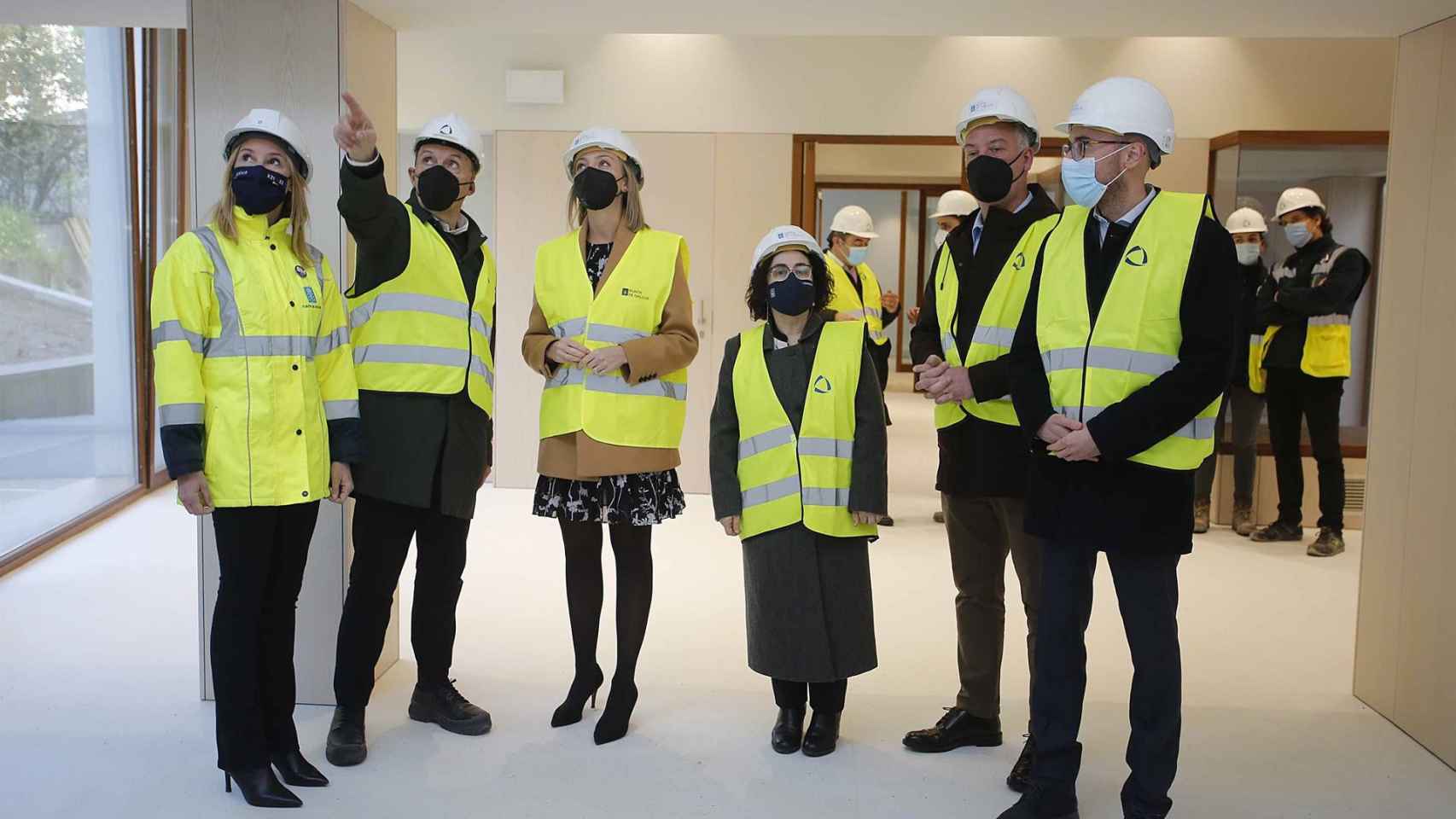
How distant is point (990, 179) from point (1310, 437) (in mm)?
4108

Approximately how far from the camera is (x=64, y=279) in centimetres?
588

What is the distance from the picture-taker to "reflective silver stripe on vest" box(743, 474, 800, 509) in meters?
3.21

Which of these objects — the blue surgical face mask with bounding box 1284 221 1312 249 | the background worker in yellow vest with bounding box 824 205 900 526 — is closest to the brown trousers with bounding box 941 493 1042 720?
the background worker in yellow vest with bounding box 824 205 900 526

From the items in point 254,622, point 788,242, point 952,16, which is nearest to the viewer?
point 254,622

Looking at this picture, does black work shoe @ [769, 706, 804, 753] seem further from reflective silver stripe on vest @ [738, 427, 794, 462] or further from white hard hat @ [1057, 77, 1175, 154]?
white hard hat @ [1057, 77, 1175, 154]

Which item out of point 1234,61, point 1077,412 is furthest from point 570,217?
point 1234,61

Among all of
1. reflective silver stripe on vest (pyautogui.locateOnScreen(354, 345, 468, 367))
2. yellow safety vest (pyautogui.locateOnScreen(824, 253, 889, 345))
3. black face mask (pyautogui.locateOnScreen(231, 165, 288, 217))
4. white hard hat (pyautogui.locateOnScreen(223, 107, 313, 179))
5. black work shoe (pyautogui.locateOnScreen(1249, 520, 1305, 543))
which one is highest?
white hard hat (pyautogui.locateOnScreen(223, 107, 313, 179))

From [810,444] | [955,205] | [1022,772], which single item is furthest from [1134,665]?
[955,205]

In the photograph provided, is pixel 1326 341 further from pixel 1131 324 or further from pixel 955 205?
pixel 1131 324

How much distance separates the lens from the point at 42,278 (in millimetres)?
5613

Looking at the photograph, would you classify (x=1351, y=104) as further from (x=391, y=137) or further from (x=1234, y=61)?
(x=391, y=137)

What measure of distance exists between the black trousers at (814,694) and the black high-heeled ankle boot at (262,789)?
1.27m

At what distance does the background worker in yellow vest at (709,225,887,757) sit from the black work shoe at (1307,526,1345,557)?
12.4 feet

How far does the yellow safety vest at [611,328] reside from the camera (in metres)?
3.29
